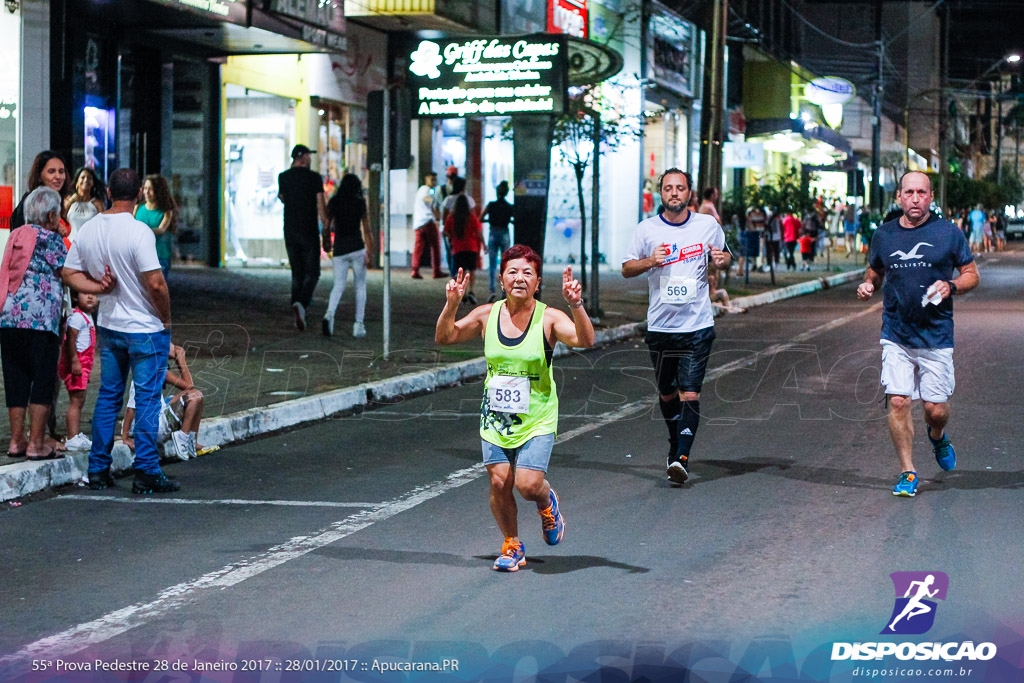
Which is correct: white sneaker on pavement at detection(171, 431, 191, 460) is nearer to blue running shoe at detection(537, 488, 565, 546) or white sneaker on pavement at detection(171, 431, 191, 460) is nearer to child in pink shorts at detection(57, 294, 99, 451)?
child in pink shorts at detection(57, 294, 99, 451)

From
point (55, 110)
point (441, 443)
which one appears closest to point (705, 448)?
point (441, 443)

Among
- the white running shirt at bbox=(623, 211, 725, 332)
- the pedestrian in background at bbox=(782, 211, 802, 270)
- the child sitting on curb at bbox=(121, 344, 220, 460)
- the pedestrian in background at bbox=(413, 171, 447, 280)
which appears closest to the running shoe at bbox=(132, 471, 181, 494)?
the child sitting on curb at bbox=(121, 344, 220, 460)

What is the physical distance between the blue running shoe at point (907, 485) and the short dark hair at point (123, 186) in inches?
185

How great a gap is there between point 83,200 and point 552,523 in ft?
17.8

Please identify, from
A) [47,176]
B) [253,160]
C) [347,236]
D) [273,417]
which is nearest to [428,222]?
[253,160]

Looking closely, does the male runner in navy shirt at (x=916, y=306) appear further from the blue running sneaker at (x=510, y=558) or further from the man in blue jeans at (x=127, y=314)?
the man in blue jeans at (x=127, y=314)

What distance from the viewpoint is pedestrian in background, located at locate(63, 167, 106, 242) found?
33.6 feet

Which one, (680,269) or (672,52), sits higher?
(672,52)

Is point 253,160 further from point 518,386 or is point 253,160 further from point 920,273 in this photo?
point 518,386

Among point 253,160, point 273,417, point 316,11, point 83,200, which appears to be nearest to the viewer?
point 83,200

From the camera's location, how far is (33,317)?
854 centimetres

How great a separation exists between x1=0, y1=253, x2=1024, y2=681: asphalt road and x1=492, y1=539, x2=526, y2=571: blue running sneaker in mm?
56

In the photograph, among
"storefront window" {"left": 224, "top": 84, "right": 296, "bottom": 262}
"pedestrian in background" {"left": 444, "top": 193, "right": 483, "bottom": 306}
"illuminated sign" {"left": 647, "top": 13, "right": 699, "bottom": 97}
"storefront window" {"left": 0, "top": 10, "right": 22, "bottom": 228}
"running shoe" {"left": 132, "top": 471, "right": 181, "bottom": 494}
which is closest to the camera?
"running shoe" {"left": 132, "top": 471, "right": 181, "bottom": 494}
